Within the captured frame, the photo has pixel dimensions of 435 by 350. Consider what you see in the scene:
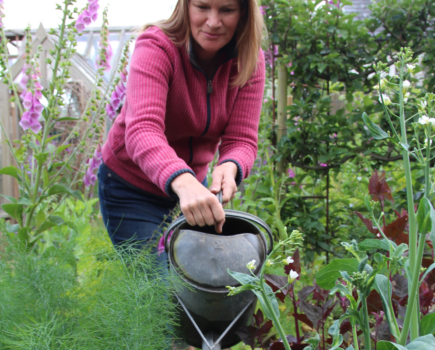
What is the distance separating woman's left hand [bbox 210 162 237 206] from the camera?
1.15m

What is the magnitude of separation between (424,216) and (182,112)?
102cm

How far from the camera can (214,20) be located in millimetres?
1225

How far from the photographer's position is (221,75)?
1.49 metres

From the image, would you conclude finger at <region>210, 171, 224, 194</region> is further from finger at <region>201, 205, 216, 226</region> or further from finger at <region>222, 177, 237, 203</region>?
finger at <region>201, 205, 216, 226</region>

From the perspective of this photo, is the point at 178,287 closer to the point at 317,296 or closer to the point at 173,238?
the point at 173,238

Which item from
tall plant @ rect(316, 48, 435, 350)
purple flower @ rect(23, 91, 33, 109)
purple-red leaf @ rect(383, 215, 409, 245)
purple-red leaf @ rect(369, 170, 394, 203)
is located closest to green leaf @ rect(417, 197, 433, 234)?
tall plant @ rect(316, 48, 435, 350)

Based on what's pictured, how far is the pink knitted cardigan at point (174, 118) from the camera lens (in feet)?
3.74

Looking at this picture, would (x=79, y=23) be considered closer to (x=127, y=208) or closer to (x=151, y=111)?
(x=151, y=111)

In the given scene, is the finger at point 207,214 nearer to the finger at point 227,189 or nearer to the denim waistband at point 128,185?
the finger at point 227,189

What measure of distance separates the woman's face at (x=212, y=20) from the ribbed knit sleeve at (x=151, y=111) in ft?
0.39

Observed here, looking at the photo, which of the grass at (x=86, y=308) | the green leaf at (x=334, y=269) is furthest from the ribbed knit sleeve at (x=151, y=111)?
the green leaf at (x=334, y=269)

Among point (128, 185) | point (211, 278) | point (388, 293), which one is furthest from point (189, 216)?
point (128, 185)

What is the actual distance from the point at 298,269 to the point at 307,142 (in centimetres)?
132

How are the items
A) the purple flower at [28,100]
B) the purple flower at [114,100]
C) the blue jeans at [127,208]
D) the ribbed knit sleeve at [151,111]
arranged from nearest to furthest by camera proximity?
the ribbed knit sleeve at [151,111] → the blue jeans at [127,208] → the purple flower at [28,100] → the purple flower at [114,100]
